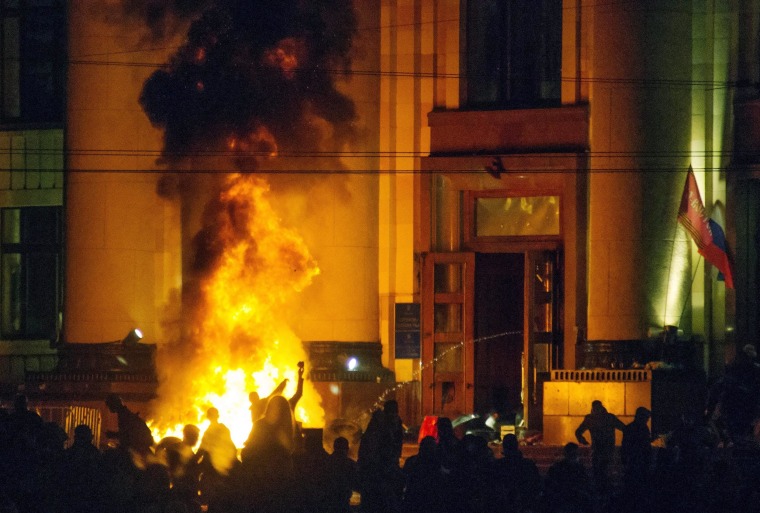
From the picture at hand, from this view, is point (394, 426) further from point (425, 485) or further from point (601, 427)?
point (601, 427)

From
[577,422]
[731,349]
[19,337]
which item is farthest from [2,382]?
[731,349]

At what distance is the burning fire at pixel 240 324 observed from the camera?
83.3 feet

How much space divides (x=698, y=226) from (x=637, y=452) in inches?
352

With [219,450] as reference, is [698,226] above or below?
above

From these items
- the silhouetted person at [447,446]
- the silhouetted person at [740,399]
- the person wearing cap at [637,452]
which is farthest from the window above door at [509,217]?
the silhouetted person at [447,446]

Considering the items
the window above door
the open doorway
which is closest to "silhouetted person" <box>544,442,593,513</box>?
the window above door

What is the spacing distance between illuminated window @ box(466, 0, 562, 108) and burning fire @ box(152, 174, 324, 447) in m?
4.27

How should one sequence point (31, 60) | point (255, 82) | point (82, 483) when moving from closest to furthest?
point (82, 483), point (255, 82), point (31, 60)

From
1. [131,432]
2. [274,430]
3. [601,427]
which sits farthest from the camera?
[601,427]

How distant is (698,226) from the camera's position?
2522cm

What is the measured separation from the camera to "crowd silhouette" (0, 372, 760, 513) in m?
15.2

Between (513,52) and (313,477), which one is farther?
(513,52)

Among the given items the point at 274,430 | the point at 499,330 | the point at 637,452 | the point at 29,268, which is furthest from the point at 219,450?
the point at 29,268

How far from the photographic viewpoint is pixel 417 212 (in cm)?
2762
